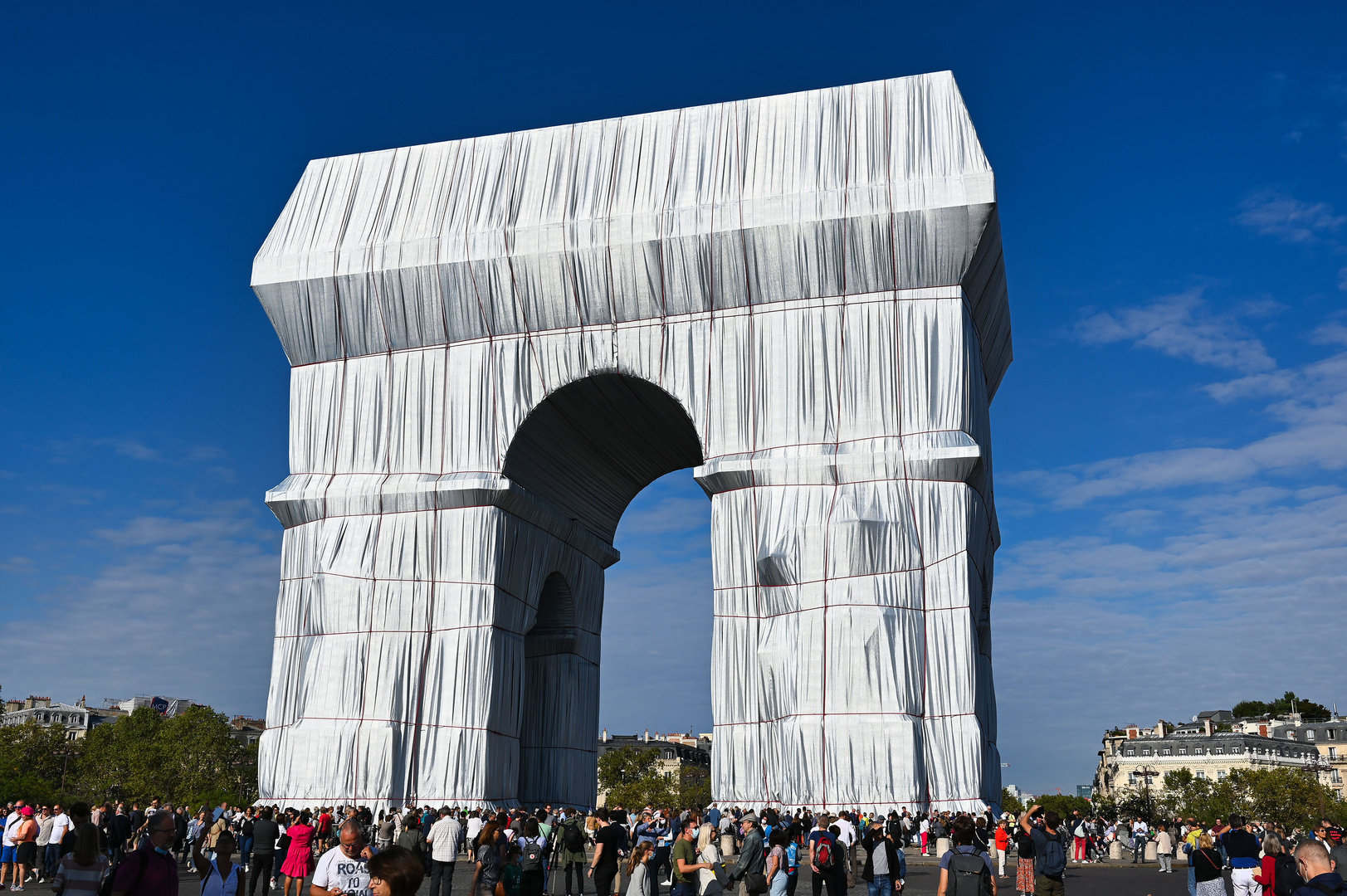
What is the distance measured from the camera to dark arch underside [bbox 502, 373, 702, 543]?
2678 cm

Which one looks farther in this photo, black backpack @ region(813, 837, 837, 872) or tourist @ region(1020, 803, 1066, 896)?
black backpack @ region(813, 837, 837, 872)

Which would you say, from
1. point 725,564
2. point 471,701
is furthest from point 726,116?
point 471,701

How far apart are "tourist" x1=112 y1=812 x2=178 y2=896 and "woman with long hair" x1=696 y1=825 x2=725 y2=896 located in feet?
15.9

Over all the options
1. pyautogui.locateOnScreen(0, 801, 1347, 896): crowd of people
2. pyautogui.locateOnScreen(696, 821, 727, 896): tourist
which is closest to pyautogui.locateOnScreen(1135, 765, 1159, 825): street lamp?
pyautogui.locateOnScreen(0, 801, 1347, 896): crowd of people

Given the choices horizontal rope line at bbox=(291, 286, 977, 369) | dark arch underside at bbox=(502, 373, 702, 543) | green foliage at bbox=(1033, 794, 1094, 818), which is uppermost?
horizontal rope line at bbox=(291, 286, 977, 369)

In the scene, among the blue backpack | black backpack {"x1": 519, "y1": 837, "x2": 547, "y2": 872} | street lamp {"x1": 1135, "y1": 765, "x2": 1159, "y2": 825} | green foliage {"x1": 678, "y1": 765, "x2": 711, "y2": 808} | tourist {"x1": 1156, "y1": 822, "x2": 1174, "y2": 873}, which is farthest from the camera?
green foliage {"x1": 678, "y1": 765, "x2": 711, "y2": 808}

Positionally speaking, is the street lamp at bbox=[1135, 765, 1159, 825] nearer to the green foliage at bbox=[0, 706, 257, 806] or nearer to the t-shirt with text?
the green foliage at bbox=[0, 706, 257, 806]

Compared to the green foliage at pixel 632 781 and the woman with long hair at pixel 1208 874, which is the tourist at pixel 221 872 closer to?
the woman with long hair at pixel 1208 874

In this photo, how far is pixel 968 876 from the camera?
28.2ft

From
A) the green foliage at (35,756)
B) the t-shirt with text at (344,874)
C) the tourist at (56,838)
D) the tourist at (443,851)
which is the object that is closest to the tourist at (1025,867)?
the tourist at (443,851)

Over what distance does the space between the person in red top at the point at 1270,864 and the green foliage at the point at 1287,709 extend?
97738mm

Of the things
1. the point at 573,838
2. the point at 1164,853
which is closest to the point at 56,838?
the point at 573,838

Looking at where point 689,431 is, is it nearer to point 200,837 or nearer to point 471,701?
point 471,701

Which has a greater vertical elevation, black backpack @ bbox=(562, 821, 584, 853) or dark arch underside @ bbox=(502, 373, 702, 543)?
dark arch underside @ bbox=(502, 373, 702, 543)
